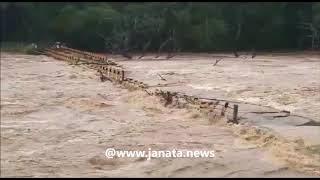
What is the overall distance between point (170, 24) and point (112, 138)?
103 feet

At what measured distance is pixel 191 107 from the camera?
1533 centimetres

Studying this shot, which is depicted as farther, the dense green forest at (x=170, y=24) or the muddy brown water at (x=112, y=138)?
the dense green forest at (x=170, y=24)

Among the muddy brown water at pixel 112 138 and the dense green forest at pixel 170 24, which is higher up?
the dense green forest at pixel 170 24

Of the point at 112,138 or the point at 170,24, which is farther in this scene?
the point at 170,24

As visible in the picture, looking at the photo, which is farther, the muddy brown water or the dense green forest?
the dense green forest

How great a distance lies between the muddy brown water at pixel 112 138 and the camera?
973 cm

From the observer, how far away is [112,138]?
39.8ft

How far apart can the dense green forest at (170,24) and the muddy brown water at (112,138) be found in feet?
74.6

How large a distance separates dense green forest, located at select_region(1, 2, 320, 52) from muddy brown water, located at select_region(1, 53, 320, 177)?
22.7 m

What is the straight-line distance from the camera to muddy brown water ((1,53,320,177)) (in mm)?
9727

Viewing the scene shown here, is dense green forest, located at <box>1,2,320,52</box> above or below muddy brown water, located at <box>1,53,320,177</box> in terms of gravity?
above

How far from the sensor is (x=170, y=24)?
42.9m

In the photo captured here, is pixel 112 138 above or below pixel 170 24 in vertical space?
below

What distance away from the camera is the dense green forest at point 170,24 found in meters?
42.1
